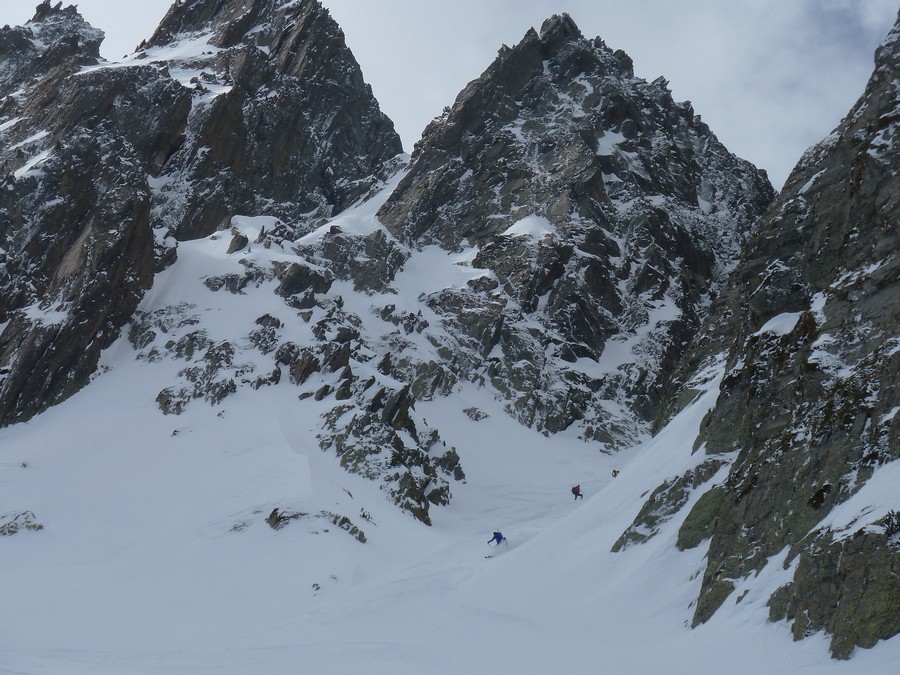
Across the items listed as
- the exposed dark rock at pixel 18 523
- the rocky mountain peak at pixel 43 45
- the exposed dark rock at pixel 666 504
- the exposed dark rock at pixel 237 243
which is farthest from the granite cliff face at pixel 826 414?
the rocky mountain peak at pixel 43 45

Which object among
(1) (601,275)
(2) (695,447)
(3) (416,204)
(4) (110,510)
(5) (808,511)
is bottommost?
(5) (808,511)

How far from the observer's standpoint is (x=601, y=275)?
79.6 meters

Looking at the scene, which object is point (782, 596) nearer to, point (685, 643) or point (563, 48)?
point (685, 643)

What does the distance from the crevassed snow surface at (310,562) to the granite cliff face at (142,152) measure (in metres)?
5.51

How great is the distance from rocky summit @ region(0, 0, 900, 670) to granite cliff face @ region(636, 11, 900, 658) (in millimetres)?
87

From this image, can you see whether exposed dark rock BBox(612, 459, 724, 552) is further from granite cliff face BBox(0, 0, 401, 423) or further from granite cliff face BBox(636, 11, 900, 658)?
granite cliff face BBox(0, 0, 401, 423)

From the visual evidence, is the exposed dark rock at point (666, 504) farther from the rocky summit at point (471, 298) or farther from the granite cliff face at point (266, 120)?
the granite cliff face at point (266, 120)

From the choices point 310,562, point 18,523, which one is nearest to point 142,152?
point 18,523

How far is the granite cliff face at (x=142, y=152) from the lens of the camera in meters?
58.8

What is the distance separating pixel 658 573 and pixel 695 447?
22.8 feet

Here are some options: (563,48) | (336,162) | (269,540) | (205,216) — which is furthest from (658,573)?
(563,48)

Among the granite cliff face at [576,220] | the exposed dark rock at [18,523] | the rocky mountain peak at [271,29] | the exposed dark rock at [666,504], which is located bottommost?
the exposed dark rock at [666,504]

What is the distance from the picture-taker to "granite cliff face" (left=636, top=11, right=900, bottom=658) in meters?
13.2

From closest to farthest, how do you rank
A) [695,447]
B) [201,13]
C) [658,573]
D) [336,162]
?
1. [658,573]
2. [695,447]
3. [336,162]
4. [201,13]
